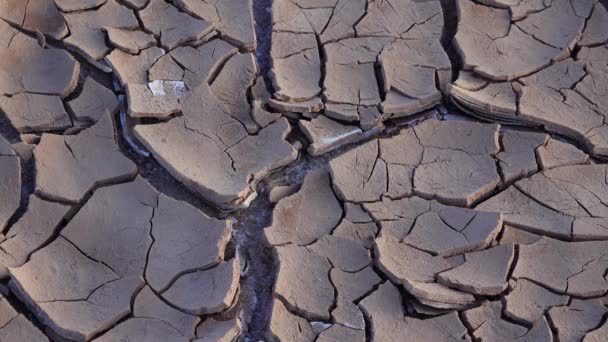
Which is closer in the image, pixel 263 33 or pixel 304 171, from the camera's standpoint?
pixel 304 171

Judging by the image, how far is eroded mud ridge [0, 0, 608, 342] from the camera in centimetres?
277

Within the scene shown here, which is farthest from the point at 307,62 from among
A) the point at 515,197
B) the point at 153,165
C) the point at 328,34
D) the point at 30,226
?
the point at 30,226

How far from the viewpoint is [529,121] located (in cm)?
340

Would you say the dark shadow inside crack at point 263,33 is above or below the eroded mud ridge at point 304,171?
above

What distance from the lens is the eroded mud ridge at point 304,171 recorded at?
9.08ft

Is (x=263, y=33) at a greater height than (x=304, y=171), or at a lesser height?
greater

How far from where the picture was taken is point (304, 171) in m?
3.25

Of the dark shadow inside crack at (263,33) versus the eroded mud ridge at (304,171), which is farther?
the dark shadow inside crack at (263,33)

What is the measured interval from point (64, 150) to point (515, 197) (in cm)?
179

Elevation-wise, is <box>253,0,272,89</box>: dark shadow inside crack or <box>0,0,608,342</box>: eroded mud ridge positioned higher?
<box>253,0,272,89</box>: dark shadow inside crack

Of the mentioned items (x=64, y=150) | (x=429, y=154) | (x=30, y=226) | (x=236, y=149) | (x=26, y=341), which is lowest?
(x=26, y=341)

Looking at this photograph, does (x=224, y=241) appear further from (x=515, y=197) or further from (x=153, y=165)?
(x=515, y=197)

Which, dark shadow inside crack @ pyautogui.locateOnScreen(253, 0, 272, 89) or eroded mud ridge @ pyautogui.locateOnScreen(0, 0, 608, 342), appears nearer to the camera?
eroded mud ridge @ pyautogui.locateOnScreen(0, 0, 608, 342)

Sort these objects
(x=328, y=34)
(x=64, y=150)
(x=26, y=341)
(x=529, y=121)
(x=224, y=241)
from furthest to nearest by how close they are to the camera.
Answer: (x=328, y=34)
(x=529, y=121)
(x=64, y=150)
(x=224, y=241)
(x=26, y=341)
